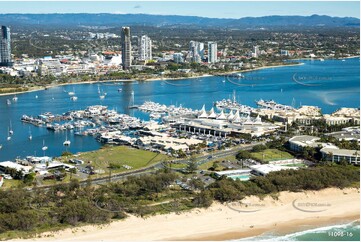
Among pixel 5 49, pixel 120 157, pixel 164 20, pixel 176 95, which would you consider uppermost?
pixel 5 49

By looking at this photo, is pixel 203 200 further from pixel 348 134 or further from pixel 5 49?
pixel 5 49

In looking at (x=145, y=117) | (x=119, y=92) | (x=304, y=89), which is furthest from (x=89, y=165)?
(x=304, y=89)

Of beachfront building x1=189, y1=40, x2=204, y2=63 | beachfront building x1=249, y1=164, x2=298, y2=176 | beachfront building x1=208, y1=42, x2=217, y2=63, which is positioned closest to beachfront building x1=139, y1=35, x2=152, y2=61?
beachfront building x1=189, y1=40, x2=204, y2=63

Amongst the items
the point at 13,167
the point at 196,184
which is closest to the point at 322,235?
the point at 196,184

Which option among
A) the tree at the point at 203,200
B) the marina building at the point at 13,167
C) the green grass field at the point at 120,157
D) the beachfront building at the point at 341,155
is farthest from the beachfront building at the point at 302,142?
the marina building at the point at 13,167

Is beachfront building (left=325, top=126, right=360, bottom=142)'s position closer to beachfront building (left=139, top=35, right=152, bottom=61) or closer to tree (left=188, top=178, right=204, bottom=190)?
tree (left=188, top=178, right=204, bottom=190)

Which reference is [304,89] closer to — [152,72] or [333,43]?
[152,72]
